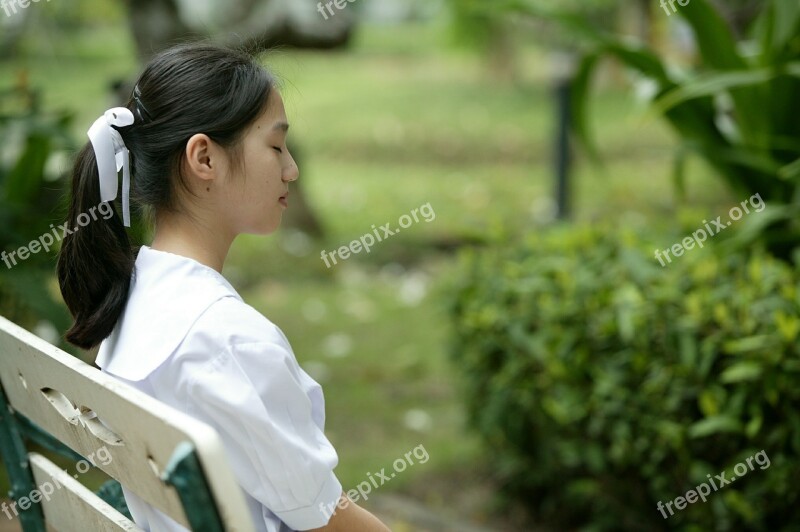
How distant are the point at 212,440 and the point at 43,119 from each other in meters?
3.07

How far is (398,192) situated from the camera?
8.95 metres

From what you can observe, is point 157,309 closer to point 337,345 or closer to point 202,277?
point 202,277

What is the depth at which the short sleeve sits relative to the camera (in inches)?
51.3

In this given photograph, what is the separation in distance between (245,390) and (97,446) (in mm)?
229

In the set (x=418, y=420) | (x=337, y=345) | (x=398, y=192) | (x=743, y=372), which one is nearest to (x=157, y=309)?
(x=743, y=372)

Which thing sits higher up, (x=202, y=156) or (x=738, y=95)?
(x=202, y=156)

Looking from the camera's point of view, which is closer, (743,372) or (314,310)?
(743,372)

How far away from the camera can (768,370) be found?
2.60m

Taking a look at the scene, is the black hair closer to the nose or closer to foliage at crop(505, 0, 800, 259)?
the nose

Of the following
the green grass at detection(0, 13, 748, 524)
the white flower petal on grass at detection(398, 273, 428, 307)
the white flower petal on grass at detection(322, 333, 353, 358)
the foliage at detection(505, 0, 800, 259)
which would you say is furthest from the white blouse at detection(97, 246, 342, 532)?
the white flower petal on grass at detection(398, 273, 428, 307)

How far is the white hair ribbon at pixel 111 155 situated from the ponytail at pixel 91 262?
0.04 metres

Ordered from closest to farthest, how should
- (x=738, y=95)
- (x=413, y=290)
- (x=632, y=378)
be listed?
(x=632, y=378)
(x=738, y=95)
(x=413, y=290)

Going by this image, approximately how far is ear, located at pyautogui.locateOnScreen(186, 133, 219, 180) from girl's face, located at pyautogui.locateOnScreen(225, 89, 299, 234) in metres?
0.03

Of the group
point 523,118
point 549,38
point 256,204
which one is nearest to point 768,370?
point 256,204
